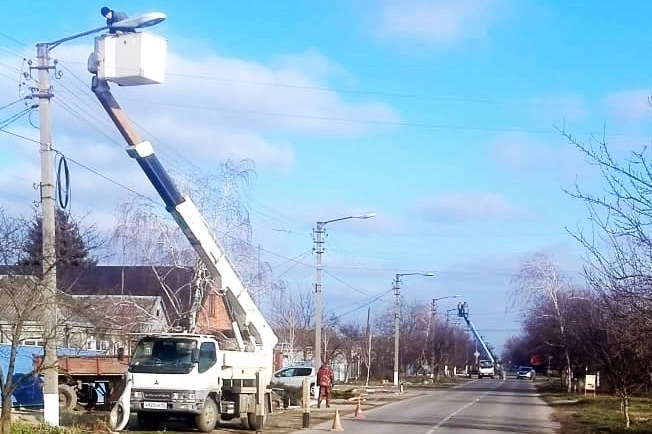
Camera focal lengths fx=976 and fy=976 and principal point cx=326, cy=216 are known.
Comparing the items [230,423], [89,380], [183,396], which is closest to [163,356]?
[183,396]

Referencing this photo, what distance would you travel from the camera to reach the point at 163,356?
24.0 m

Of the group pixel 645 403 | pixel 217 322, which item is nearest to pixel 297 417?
pixel 217 322

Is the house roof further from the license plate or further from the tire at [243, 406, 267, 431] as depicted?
the tire at [243, 406, 267, 431]

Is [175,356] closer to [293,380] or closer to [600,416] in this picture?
[600,416]

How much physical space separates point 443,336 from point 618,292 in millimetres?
103182

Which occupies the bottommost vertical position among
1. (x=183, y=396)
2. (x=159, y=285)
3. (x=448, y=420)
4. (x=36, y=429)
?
(x=448, y=420)

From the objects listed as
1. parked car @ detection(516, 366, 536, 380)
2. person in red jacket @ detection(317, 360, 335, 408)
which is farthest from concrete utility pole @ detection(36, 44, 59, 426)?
parked car @ detection(516, 366, 536, 380)

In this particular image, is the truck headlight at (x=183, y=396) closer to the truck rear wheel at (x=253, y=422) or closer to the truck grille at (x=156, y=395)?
the truck grille at (x=156, y=395)

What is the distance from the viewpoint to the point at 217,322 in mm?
37656

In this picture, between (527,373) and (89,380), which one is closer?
(89,380)

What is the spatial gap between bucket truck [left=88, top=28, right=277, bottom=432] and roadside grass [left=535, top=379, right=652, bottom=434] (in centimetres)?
985

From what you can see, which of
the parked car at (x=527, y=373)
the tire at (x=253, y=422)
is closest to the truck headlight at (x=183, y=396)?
the tire at (x=253, y=422)

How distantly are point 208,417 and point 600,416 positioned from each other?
17453mm

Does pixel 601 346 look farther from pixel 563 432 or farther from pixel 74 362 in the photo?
pixel 74 362
